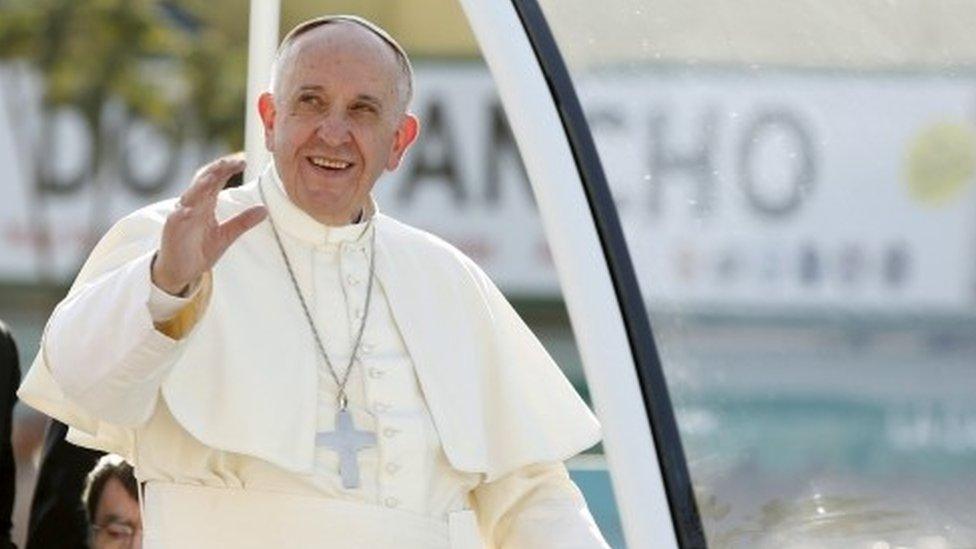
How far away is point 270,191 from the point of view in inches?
157

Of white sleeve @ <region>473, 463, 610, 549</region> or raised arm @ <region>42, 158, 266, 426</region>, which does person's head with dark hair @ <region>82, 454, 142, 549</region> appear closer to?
white sleeve @ <region>473, 463, 610, 549</region>

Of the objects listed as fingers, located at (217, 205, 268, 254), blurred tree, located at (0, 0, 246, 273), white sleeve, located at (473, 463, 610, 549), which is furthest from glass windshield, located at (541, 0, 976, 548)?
blurred tree, located at (0, 0, 246, 273)

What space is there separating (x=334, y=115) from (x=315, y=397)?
40 centimetres

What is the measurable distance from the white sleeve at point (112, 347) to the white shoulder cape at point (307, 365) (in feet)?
0.08

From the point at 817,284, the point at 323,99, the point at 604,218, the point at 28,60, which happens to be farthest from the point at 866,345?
the point at 28,60

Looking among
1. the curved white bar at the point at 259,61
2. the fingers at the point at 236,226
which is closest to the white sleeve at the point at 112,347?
the fingers at the point at 236,226

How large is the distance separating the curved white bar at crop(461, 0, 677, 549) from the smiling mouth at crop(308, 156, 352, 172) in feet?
1.44

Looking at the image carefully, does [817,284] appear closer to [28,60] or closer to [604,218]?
[604,218]

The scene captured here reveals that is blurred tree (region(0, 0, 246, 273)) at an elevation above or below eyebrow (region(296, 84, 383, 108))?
above

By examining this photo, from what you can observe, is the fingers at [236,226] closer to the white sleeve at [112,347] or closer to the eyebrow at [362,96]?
the white sleeve at [112,347]

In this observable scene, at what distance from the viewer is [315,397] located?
386cm

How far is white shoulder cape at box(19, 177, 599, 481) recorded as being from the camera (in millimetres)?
3793

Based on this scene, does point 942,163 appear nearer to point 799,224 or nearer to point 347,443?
point 799,224

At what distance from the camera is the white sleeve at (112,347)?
3.50 m
